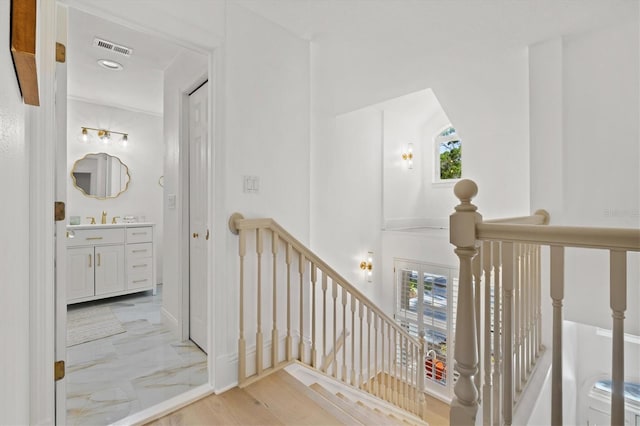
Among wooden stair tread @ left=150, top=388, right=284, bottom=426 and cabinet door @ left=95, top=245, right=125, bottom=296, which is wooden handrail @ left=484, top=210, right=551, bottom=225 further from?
cabinet door @ left=95, top=245, right=125, bottom=296

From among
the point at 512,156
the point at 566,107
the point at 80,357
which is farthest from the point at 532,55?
the point at 80,357

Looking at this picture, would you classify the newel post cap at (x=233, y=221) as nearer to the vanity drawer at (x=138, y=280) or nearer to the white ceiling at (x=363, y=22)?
the white ceiling at (x=363, y=22)

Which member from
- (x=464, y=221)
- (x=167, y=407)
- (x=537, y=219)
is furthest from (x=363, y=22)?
(x=167, y=407)

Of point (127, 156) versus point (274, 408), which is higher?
point (127, 156)

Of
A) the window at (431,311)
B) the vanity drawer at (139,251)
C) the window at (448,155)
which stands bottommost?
the window at (431,311)

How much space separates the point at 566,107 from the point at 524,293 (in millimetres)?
1234

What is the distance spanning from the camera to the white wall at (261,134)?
6.43ft

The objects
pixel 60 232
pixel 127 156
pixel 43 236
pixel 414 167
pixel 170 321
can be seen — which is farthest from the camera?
pixel 414 167

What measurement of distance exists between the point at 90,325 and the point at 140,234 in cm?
129

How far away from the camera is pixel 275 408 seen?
165cm

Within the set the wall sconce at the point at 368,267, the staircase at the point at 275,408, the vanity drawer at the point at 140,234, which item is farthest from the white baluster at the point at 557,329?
the vanity drawer at the point at 140,234

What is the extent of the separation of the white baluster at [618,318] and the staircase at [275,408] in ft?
3.69

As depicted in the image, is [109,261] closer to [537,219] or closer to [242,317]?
[242,317]

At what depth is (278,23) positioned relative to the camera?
2264mm
